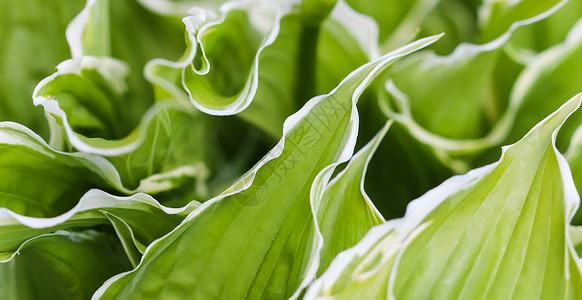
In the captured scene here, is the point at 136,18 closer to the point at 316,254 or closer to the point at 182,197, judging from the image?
the point at 182,197

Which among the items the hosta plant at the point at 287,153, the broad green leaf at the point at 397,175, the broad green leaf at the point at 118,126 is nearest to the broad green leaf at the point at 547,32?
the hosta plant at the point at 287,153

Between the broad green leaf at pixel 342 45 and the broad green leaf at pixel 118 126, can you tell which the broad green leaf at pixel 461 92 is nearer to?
the broad green leaf at pixel 342 45

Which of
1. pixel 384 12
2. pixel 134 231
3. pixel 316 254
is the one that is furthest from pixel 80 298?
pixel 384 12

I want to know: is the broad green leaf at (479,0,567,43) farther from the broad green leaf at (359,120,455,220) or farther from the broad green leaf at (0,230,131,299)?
the broad green leaf at (0,230,131,299)

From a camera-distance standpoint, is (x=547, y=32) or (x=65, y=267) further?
(x=547, y=32)

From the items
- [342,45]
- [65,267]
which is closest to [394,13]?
[342,45]

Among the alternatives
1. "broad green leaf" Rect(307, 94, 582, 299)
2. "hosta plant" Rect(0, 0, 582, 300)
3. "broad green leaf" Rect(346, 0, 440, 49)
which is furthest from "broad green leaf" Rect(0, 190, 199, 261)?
"broad green leaf" Rect(346, 0, 440, 49)

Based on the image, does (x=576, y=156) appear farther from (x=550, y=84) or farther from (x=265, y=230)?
(x=265, y=230)
